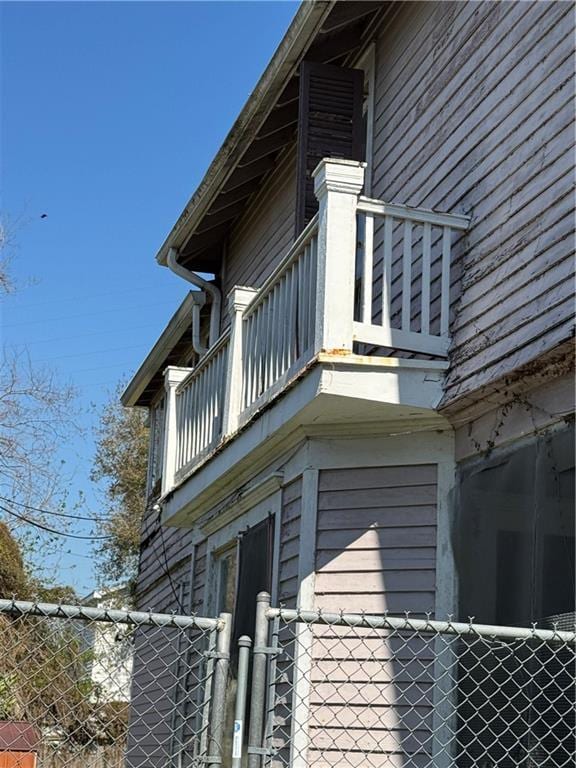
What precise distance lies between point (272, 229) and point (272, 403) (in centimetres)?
424

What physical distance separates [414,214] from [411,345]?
796 mm

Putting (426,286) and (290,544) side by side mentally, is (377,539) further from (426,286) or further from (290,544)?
(426,286)

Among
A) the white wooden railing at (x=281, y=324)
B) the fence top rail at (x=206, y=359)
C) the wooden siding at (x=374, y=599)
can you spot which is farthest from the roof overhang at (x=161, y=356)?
the wooden siding at (x=374, y=599)

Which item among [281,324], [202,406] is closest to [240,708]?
[281,324]

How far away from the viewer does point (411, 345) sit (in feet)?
21.1

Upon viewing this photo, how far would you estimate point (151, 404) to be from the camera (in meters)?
17.1

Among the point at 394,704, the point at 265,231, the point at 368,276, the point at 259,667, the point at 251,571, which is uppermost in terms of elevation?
the point at 265,231

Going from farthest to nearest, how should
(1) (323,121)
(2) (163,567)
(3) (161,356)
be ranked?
1. (3) (161,356)
2. (2) (163,567)
3. (1) (323,121)

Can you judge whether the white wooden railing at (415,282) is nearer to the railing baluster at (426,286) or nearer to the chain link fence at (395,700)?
the railing baluster at (426,286)

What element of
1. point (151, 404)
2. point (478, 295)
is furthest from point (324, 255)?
point (151, 404)

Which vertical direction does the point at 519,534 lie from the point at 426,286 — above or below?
below

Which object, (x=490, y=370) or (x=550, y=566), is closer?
(x=550, y=566)

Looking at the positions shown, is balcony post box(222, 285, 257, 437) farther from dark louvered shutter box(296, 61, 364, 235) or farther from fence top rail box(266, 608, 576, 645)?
fence top rail box(266, 608, 576, 645)

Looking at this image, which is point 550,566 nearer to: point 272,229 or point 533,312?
point 533,312
